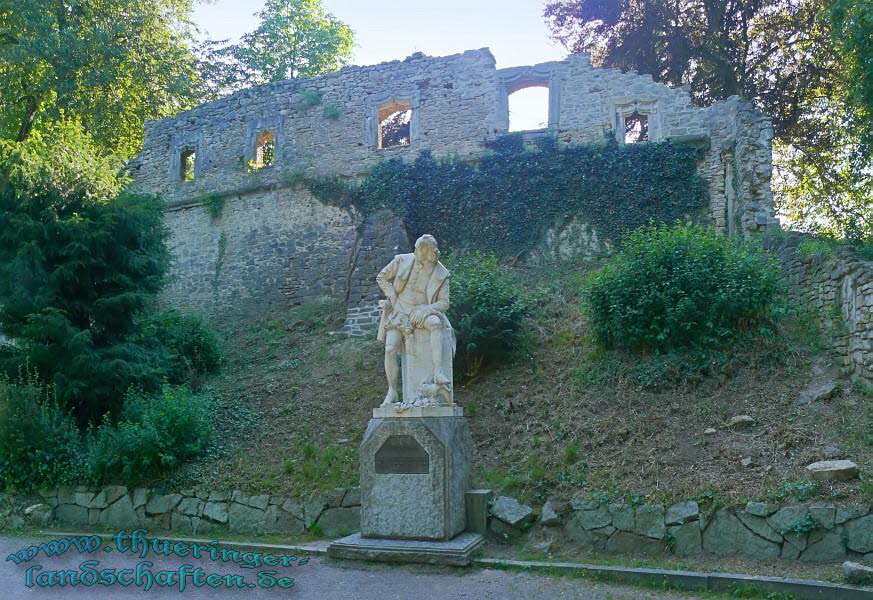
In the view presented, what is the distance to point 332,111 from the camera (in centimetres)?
1772

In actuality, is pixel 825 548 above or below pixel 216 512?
above

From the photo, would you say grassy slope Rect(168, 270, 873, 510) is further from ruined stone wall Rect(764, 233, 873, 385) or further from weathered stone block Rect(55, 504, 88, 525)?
weathered stone block Rect(55, 504, 88, 525)

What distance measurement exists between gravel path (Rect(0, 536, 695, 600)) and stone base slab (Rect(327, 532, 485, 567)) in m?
0.09

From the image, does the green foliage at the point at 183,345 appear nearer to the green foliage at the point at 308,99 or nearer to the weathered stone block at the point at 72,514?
the weathered stone block at the point at 72,514

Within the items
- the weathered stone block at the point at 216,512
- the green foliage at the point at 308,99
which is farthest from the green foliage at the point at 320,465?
the green foliage at the point at 308,99

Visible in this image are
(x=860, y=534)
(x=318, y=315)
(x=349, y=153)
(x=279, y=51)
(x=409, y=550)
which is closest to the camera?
(x=860, y=534)

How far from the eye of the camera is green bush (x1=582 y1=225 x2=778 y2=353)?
31.0 ft

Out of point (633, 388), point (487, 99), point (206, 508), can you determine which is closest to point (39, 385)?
point (206, 508)

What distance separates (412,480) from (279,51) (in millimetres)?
21920

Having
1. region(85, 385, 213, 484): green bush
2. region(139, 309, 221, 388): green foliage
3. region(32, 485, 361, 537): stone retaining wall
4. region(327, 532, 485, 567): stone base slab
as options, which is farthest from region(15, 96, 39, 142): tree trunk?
region(327, 532, 485, 567): stone base slab

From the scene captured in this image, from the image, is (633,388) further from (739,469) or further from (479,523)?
(479,523)

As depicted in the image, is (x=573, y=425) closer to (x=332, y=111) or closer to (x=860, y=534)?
(x=860, y=534)

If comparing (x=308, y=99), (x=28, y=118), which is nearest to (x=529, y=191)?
(x=308, y=99)

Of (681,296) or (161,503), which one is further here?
(681,296)
